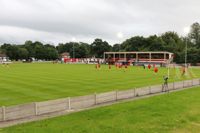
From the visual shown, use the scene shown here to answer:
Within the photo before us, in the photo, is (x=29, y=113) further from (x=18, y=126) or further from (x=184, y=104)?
(x=184, y=104)

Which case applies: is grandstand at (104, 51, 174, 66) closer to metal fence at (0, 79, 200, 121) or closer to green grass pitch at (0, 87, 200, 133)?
metal fence at (0, 79, 200, 121)

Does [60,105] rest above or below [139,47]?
below

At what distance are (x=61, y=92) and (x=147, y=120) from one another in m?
14.3

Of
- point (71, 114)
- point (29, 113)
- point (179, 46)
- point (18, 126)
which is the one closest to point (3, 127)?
point (18, 126)

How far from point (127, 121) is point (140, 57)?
11574cm

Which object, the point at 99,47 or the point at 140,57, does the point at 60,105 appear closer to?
the point at 140,57

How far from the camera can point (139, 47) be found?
157 metres

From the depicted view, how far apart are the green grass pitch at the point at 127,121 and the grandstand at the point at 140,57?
318ft

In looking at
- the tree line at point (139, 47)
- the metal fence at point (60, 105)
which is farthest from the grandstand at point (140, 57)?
the metal fence at point (60, 105)

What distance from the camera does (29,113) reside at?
699 inches

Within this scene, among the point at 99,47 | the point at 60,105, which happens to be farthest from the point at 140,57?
the point at 60,105

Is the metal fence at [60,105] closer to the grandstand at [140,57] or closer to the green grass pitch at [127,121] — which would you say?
the green grass pitch at [127,121]

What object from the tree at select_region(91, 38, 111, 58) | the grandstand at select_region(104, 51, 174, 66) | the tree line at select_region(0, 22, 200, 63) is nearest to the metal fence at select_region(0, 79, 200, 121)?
the grandstand at select_region(104, 51, 174, 66)

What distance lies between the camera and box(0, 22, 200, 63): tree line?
5551 inches
